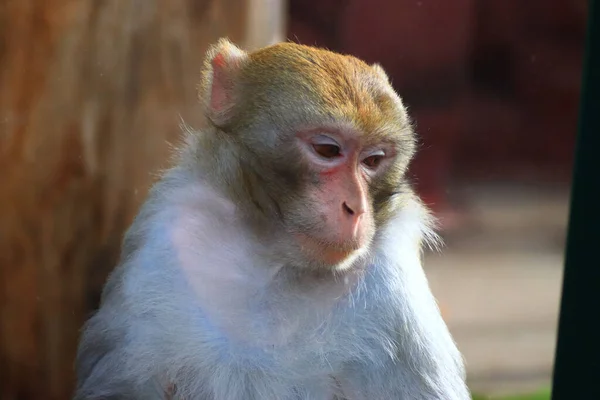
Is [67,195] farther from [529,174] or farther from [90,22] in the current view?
[529,174]

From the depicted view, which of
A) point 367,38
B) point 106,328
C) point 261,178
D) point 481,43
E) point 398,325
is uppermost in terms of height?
point 481,43

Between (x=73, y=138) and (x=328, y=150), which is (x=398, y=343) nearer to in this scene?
(x=328, y=150)

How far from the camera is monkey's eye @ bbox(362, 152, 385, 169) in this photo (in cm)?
160

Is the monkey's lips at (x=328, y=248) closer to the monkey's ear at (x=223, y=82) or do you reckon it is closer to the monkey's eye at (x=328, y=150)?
the monkey's eye at (x=328, y=150)

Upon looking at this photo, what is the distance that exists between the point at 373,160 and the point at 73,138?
2.64 ft

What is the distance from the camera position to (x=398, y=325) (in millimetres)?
1683

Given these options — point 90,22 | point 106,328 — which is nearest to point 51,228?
point 106,328

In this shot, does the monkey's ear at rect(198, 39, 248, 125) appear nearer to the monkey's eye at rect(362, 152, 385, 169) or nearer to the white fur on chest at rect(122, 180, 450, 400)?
the white fur on chest at rect(122, 180, 450, 400)

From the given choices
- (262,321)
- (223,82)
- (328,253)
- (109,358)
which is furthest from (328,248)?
(109,358)

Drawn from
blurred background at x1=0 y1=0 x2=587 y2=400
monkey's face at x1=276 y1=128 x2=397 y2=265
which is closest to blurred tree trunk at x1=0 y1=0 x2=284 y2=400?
blurred background at x1=0 y1=0 x2=587 y2=400

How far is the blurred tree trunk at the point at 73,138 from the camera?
6.31 feet

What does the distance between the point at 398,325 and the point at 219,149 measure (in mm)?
533

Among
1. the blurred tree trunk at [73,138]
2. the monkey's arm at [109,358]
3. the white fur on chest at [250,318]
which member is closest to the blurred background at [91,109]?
the blurred tree trunk at [73,138]

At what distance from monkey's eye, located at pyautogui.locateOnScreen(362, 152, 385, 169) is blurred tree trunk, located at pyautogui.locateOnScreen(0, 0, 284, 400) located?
0.58 m
